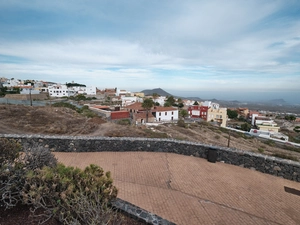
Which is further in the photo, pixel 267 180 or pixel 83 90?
pixel 83 90

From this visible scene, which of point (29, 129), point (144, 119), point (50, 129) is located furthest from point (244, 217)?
point (144, 119)

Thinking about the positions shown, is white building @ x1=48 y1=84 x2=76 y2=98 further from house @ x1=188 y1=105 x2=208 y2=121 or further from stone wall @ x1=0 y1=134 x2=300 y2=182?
stone wall @ x1=0 y1=134 x2=300 y2=182

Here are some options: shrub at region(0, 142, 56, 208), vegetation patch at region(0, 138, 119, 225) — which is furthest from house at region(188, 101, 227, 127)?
vegetation patch at region(0, 138, 119, 225)

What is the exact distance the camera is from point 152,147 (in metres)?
7.89

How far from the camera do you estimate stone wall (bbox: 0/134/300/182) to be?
6523 millimetres

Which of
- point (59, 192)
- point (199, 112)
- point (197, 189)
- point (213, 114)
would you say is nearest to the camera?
point (59, 192)

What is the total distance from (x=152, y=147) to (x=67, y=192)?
548cm

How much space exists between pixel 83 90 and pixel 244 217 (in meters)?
87.8

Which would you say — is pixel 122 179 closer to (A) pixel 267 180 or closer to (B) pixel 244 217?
(B) pixel 244 217

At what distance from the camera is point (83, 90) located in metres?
83.6

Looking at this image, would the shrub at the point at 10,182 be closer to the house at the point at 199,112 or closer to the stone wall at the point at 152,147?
the stone wall at the point at 152,147

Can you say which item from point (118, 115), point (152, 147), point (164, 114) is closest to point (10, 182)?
point (152, 147)

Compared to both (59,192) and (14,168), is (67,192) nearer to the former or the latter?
(59,192)

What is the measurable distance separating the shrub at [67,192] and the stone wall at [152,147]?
4.63 m
